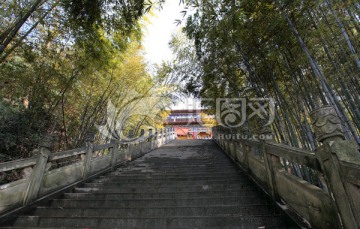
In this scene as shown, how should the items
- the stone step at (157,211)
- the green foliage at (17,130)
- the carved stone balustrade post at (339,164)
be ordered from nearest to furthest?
1. the carved stone balustrade post at (339,164)
2. the stone step at (157,211)
3. the green foliage at (17,130)

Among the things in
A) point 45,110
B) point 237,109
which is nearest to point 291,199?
point 237,109

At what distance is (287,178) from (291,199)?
0.76 feet

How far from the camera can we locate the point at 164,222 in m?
2.13

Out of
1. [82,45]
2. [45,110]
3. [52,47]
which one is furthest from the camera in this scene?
[45,110]

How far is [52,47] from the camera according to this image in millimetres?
4195

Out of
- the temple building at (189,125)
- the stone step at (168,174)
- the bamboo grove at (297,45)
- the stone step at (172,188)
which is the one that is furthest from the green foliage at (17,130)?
the temple building at (189,125)

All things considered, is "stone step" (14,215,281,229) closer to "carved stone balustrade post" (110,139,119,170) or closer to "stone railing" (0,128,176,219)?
"stone railing" (0,128,176,219)

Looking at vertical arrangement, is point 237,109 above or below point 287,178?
above

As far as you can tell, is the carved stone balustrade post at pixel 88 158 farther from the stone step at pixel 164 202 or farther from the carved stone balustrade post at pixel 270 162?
the carved stone balustrade post at pixel 270 162

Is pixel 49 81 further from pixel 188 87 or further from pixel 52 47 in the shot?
pixel 188 87

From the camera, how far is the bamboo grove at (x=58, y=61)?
3094 millimetres

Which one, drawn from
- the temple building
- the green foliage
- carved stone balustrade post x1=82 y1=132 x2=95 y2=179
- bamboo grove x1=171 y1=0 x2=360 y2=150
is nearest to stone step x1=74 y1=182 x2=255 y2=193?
carved stone balustrade post x1=82 y1=132 x2=95 y2=179

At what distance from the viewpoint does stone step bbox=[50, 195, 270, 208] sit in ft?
8.70

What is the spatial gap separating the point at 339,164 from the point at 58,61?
5.28 meters
